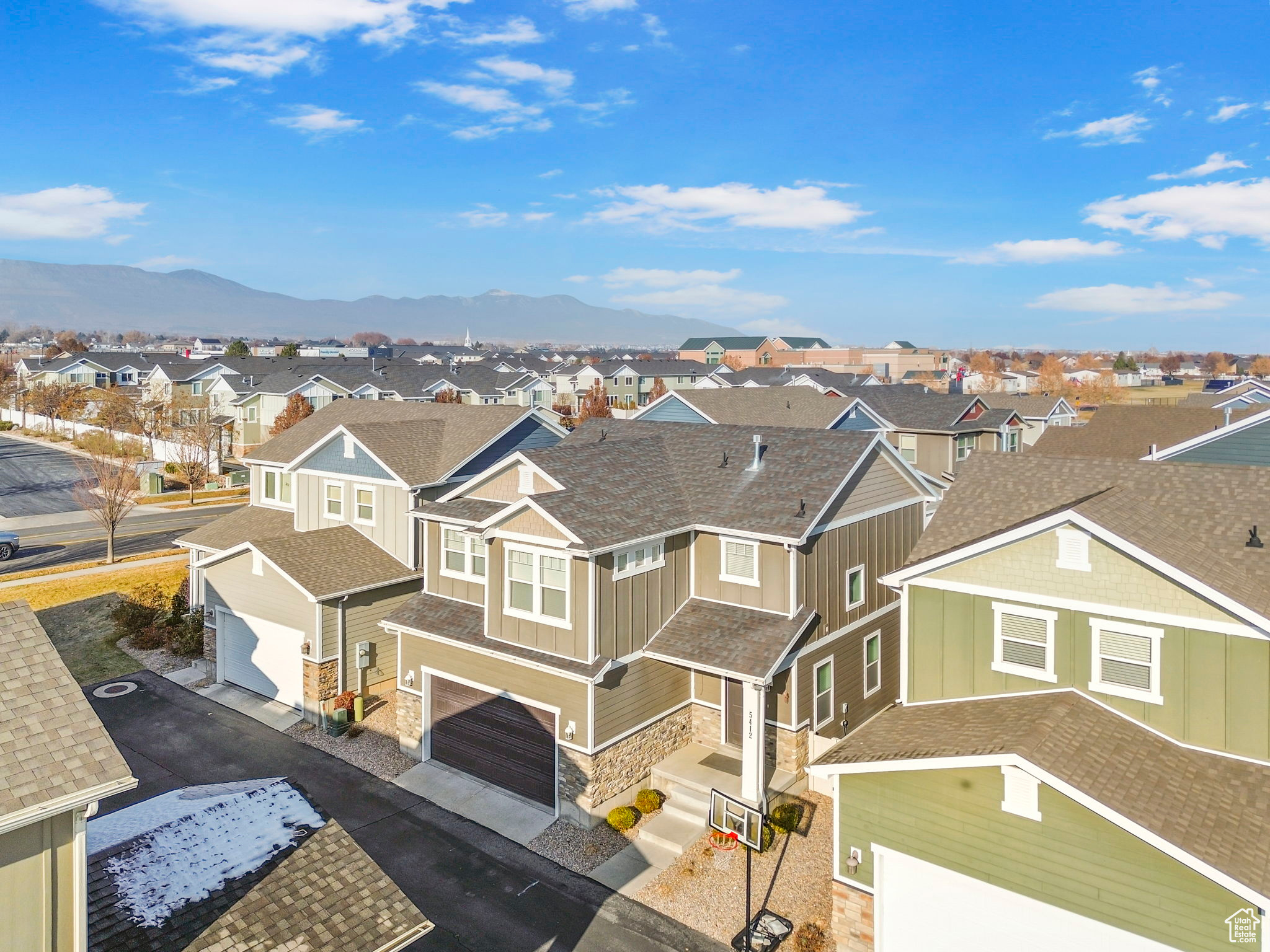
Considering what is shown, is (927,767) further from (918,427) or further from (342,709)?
(918,427)

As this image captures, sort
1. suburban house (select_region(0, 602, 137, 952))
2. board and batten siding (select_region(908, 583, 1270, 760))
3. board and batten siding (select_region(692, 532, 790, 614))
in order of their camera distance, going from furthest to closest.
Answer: board and batten siding (select_region(692, 532, 790, 614)), board and batten siding (select_region(908, 583, 1270, 760)), suburban house (select_region(0, 602, 137, 952))

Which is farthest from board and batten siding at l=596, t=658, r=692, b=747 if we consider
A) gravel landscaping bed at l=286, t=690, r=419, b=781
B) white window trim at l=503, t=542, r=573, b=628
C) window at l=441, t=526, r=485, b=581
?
gravel landscaping bed at l=286, t=690, r=419, b=781

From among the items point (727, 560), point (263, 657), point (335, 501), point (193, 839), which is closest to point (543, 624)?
point (727, 560)

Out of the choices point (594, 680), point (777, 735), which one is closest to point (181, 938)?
point (594, 680)

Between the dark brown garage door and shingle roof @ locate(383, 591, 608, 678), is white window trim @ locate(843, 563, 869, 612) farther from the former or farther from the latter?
the dark brown garage door

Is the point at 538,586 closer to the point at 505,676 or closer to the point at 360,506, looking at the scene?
the point at 505,676

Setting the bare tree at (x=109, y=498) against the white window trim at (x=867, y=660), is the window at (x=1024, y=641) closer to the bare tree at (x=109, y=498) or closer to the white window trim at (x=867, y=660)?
the white window trim at (x=867, y=660)

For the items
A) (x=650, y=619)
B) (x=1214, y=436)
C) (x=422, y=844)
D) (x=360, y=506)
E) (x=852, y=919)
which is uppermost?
(x=1214, y=436)
